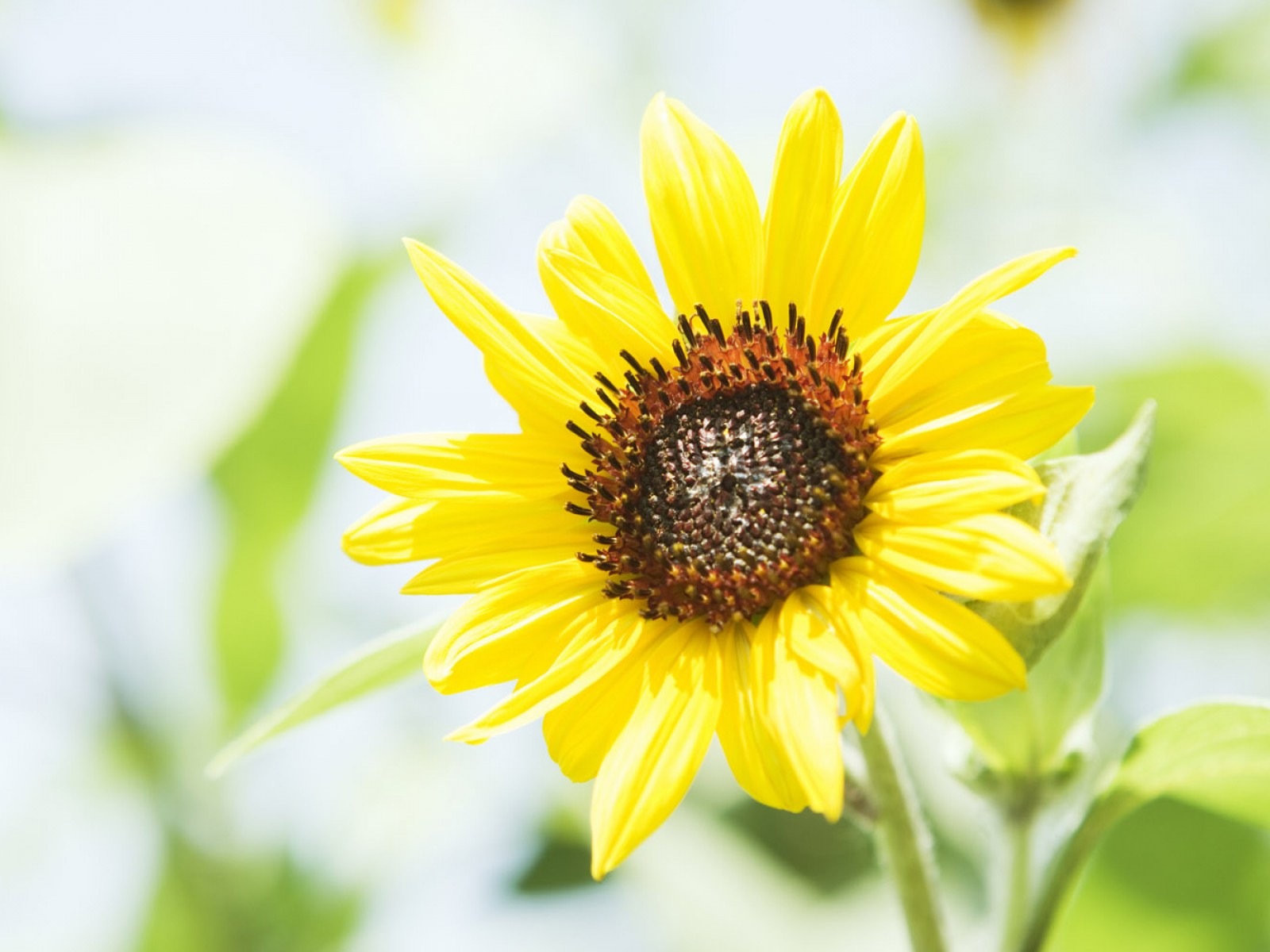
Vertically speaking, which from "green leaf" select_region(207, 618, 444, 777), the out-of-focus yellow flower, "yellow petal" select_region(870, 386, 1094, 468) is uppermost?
the out-of-focus yellow flower

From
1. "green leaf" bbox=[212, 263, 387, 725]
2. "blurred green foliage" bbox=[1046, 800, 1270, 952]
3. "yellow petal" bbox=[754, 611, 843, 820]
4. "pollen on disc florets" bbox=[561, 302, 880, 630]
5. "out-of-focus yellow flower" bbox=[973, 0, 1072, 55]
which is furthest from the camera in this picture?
"out-of-focus yellow flower" bbox=[973, 0, 1072, 55]

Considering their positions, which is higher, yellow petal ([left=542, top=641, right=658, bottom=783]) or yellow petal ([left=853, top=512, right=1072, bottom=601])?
yellow petal ([left=853, top=512, right=1072, bottom=601])

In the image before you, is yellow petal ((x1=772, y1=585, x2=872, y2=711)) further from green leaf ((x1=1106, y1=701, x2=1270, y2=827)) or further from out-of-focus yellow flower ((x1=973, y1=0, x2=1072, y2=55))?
out-of-focus yellow flower ((x1=973, y1=0, x2=1072, y2=55))

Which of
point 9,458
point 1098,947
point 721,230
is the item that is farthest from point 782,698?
point 9,458

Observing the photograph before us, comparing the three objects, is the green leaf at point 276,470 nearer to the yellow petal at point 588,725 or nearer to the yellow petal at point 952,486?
the yellow petal at point 588,725

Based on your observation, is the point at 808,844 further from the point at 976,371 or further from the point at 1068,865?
the point at 976,371

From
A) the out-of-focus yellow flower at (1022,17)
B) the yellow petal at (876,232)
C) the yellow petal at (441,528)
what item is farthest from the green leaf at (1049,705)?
the out-of-focus yellow flower at (1022,17)

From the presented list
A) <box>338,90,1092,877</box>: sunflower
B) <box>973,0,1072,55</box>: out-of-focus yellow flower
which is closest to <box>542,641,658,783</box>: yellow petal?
<box>338,90,1092,877</box>: sunflower
